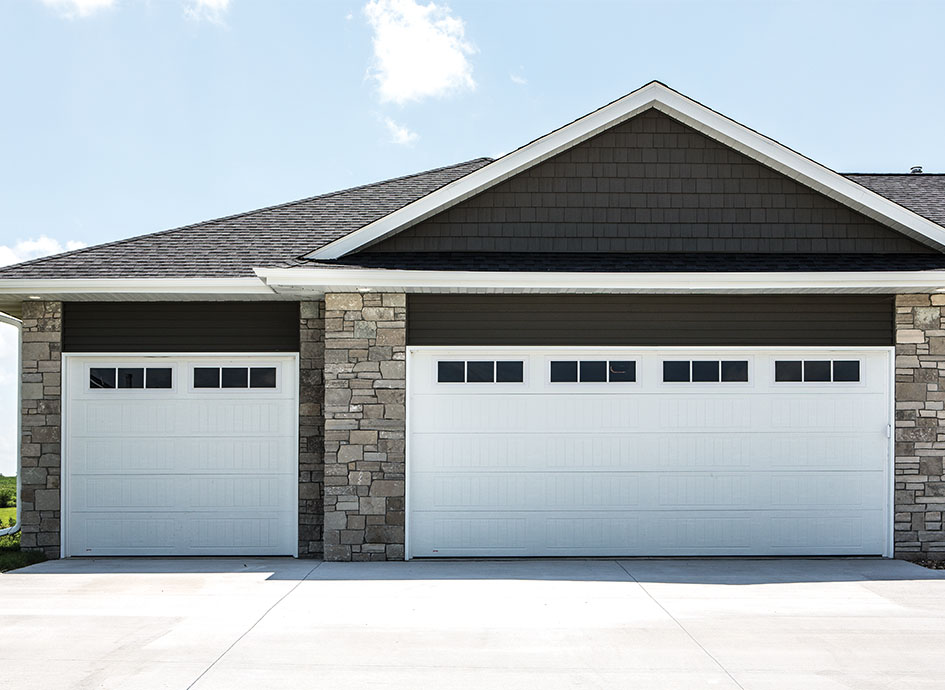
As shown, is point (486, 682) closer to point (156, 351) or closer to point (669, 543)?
point (669, 543)

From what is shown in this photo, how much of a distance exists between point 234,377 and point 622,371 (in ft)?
15.1

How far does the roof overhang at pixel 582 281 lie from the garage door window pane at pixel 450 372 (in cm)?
87

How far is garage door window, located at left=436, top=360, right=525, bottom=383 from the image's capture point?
391 inches

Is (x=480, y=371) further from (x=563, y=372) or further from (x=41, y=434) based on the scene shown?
(x=41, y=434)

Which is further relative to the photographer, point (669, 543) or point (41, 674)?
point (669, 543)

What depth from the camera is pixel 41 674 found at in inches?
222

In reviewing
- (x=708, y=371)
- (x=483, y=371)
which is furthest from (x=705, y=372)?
(x=483, y=371)

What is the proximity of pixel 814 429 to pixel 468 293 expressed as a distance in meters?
4.33

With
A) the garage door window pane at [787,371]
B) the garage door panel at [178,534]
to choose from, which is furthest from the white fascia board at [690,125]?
the garage door panel at [178,534]

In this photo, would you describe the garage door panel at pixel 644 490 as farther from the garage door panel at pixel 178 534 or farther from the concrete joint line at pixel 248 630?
the garage door panel at pixel 178 534

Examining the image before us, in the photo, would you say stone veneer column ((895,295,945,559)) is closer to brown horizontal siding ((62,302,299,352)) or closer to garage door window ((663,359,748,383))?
garage door window ((663,359,748,383))

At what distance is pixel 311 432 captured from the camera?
10219 mm

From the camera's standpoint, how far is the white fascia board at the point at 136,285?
968cm

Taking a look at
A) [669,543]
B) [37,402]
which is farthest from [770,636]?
[37,402]
